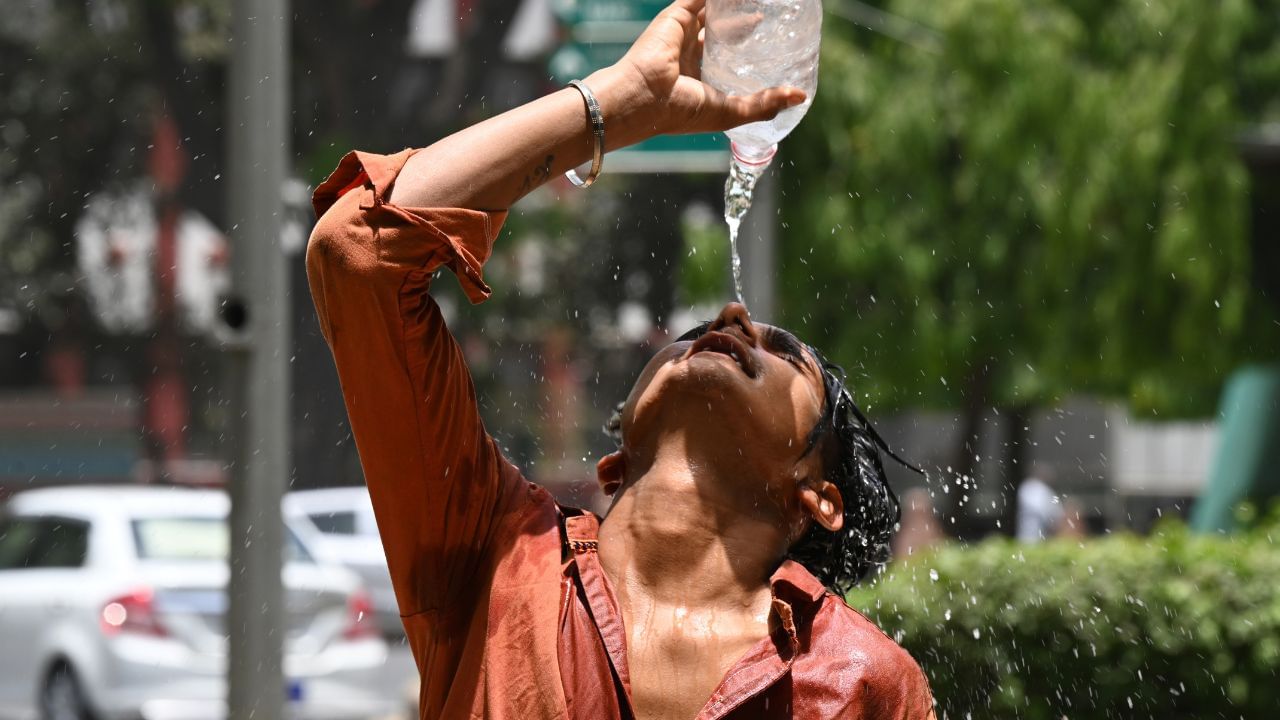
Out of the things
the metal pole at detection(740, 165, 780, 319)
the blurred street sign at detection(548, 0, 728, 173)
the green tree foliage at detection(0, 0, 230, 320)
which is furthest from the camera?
the green tree foliage at detection(0, 0, 230, 320)

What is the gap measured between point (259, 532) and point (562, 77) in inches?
115

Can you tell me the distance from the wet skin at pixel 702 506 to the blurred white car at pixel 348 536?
1103 centimetres

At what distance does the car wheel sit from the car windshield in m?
0.83

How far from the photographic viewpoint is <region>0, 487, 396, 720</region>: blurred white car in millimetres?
10039

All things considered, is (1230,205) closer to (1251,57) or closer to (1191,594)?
(1251,57)

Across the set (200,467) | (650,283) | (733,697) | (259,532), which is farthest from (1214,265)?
(200,467)

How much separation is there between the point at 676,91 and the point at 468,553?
2.32ft

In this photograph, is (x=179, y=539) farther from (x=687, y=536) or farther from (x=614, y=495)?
(x=687, y=536)

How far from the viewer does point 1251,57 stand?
18.8 metres

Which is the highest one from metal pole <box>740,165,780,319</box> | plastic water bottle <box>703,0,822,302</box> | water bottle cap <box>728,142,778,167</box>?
plastic water bottle <box>703,0,822,302</box>

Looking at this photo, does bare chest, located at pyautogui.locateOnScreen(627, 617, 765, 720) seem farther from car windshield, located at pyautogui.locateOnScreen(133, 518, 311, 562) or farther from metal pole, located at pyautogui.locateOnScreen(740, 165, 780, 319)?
car windshield, located at pyautogui.locateOnScreen(133, 518, 311, 562)

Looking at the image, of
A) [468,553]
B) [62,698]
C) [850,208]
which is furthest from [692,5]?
[850,208]

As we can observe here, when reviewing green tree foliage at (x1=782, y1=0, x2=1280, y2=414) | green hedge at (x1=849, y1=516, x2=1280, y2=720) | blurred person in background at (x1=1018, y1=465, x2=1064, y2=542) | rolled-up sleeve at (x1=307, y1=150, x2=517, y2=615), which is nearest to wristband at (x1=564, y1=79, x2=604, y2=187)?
rolled-up sleeve at (x1=307, y1=150, x2=517, y2=615)

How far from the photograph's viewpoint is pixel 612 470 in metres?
2.63
